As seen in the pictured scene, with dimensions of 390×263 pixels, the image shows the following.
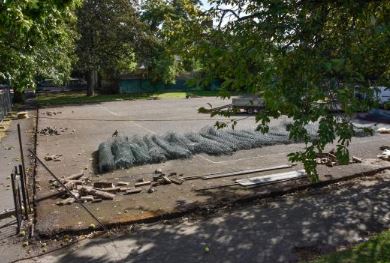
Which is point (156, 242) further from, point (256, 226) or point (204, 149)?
point (204, 149)

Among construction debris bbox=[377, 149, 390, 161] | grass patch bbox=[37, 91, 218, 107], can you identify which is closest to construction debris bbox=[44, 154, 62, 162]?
construction debris bbox=[377, 149, 390, 161]

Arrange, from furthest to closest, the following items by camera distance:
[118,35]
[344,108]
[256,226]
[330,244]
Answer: [118,35]
[256,226]
[330,244]
[344,108]

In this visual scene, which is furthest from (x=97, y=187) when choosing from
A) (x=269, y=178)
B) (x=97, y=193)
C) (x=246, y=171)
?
(x=269, y=178)

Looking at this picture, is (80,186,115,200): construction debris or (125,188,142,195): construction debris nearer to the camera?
(80,186,115,200): construction debris

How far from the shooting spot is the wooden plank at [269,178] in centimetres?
1026

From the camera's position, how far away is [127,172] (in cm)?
1148

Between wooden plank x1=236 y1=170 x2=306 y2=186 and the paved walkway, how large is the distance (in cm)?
106

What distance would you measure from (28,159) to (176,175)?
5.73 metres

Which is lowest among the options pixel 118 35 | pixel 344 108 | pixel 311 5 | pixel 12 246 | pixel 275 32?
pixel 12 246

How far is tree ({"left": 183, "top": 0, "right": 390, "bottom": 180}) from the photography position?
12.4 feet

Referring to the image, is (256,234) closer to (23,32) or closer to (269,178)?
(269,178)

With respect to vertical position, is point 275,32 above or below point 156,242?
above

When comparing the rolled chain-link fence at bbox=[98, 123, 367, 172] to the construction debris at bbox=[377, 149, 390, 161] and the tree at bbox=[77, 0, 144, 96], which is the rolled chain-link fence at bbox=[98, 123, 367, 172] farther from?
the tree at bbox=[77, 0, 144, 96]

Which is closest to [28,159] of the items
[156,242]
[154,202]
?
[154,202]
